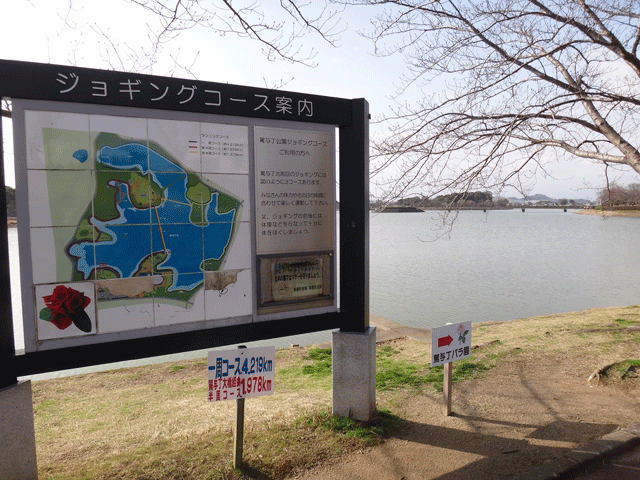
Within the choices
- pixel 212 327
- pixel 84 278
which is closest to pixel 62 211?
pixel 84 278

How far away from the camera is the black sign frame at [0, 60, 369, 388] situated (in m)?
3.32

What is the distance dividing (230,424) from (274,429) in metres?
0.55

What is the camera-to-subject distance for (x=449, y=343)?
189 inches

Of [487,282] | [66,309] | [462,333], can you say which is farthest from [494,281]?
[66,309]

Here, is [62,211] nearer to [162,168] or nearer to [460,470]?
[162,168]

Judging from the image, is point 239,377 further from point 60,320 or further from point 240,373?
point 60,320

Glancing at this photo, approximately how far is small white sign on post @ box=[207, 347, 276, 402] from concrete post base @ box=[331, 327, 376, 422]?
2.92ft

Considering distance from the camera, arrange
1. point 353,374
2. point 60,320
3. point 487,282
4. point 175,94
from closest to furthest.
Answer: point 60,320
point 175,94
point 353,374
point 487,282

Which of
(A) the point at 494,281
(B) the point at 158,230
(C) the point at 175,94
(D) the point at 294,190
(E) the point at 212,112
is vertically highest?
(C) the point at 175,94

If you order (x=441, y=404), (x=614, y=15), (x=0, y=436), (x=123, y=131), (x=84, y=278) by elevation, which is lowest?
(x=441, y=404)

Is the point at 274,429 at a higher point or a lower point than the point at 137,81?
lower

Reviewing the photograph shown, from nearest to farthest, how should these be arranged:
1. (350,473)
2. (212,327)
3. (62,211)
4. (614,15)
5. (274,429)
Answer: (62,211) < (350,473) < (212,327) < (274,429) < (614,15)

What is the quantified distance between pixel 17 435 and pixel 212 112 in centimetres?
295

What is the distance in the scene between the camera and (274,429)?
14.5 feet
